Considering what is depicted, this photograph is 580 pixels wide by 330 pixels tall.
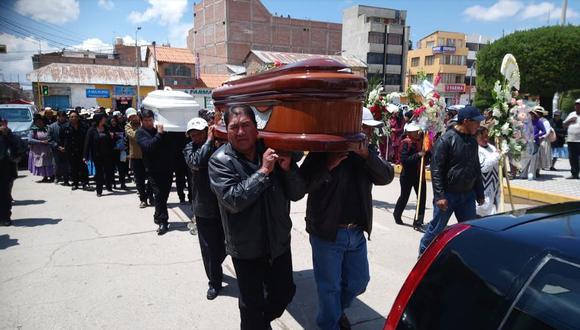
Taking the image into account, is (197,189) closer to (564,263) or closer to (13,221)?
(564,263)

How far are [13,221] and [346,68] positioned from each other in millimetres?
6554

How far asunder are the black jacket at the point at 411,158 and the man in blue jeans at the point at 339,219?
3337 mm

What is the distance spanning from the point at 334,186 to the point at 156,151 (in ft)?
11.7

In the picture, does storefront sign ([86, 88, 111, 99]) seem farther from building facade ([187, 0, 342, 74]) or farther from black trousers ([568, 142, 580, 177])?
black trousers ([568, 142, 580, 177])

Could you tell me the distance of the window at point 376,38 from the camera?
202ft

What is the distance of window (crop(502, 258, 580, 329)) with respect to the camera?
1.20m

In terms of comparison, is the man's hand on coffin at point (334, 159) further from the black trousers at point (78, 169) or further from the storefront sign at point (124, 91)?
the storefront sign at point (124, 91)

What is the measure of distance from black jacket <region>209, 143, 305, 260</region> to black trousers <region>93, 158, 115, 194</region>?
6.82 m

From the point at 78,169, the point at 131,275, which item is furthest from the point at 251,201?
the point at 78,169

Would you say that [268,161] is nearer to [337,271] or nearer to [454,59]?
[337,271]

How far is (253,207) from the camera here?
2488 millimetres

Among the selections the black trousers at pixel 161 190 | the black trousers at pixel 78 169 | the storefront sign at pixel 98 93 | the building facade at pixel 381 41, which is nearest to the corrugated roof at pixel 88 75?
the storefront sign at pixel 98 93

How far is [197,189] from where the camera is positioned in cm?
385

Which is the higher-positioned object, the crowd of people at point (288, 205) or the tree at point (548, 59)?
the tree at point (548, 59)
